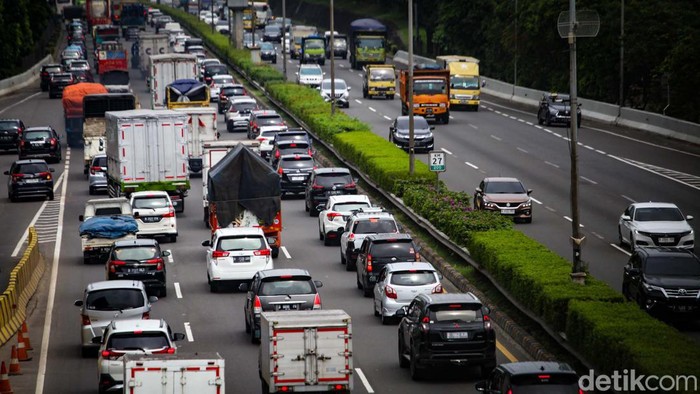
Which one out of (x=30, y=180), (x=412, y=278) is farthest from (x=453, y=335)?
(x=30, y=180)

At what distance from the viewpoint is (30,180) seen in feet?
184

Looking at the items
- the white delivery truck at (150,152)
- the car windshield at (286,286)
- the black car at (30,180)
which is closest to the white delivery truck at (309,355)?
the car windshield at (286,286)

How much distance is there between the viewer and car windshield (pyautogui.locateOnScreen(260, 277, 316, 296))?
101ft

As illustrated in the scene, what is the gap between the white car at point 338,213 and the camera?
44.2 meters

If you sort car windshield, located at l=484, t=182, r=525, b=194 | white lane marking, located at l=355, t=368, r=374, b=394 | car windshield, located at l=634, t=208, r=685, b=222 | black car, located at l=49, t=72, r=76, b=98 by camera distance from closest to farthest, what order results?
white lane marking, located at l=355, t=368, r=374, b=394 → car windshield, located at l=634, t=208, r=685, b=222 → car windshield, located at l=484, t=182, r=525, b=194 → black car, located at l=49, t=72, r=76, b=98

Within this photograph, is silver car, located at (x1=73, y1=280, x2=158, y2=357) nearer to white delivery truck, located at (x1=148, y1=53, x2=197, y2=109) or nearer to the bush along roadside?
the bush along roadside

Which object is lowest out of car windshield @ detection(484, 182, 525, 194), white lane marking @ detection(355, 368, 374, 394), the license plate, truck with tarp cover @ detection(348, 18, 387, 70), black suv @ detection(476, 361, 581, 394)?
white lane marking @ detection(355, 368, 374, 394)

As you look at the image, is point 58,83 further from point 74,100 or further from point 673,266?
point 673,266

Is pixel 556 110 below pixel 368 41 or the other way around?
below

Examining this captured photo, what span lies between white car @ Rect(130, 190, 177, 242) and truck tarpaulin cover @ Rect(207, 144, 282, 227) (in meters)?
3.07

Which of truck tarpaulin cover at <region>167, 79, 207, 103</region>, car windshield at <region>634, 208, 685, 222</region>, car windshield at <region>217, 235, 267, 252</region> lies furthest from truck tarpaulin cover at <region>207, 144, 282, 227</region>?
truck tarpaulin cover at <region>167, 79, 207, 103</region>

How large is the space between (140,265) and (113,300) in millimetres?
6400

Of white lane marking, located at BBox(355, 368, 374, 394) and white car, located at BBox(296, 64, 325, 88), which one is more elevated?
white car, located at BBox(296, 64, 325, 88)

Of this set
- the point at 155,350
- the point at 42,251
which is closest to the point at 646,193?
the point at 42,251
